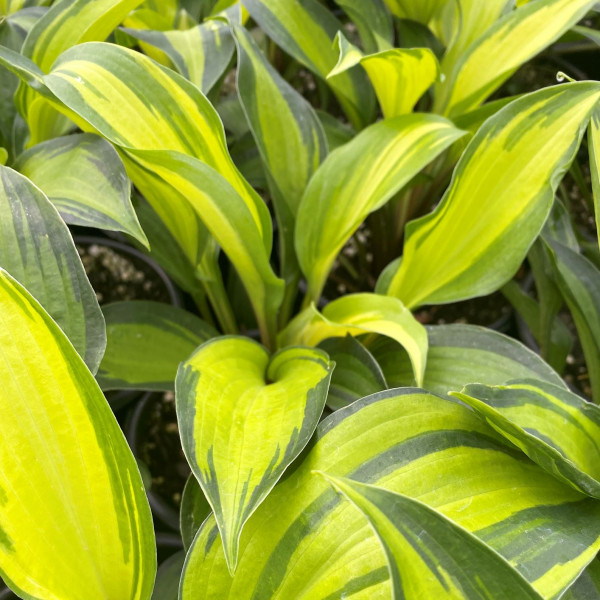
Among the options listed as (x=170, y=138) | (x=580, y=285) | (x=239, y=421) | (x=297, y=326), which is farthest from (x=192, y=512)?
(x=580, y=285)

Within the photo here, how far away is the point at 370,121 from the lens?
844mm

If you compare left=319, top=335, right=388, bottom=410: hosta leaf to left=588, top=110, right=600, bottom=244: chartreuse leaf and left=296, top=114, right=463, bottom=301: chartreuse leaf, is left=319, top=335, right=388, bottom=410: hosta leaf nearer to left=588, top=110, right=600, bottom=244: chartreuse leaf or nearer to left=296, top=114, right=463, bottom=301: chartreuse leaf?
left=296, top=114, right=463, bottom=301: chartreuse leaf

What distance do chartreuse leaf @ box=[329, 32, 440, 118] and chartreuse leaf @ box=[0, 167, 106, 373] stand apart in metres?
0.30

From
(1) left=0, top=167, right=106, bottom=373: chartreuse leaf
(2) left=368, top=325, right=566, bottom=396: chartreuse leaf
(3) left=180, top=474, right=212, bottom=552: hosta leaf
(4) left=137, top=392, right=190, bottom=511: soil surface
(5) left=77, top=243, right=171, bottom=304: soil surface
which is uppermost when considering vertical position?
(1) left=0, top=167, right=106, bottom=373: chartreuse leaf

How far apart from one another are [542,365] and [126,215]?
0.40m

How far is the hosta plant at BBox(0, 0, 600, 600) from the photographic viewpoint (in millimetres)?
386

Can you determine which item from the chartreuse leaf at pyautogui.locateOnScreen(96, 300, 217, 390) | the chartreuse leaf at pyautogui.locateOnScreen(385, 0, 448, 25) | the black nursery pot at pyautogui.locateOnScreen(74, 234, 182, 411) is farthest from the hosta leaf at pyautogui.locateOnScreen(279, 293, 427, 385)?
the chartreuse leaf at pyautogui.locateOnScreen(385, 0, 448, 25)

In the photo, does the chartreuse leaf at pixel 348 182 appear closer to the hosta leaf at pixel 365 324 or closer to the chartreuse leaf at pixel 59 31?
the hosta leaf at pixel 365 324

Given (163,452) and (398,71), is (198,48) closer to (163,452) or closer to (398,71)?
(398,71)

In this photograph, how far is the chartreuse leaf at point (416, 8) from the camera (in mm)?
809

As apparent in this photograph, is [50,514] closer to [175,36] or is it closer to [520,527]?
[520,527]

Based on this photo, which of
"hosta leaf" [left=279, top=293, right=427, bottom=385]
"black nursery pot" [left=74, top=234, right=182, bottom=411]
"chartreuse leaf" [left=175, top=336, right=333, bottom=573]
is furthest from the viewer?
"black nursery pot" [left=74, top=234, right=182, bottom=411]

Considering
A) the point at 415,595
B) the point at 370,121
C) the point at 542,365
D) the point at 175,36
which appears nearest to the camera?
the point at 415,595

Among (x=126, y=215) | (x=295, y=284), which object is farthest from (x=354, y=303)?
(x=126, y=215)
